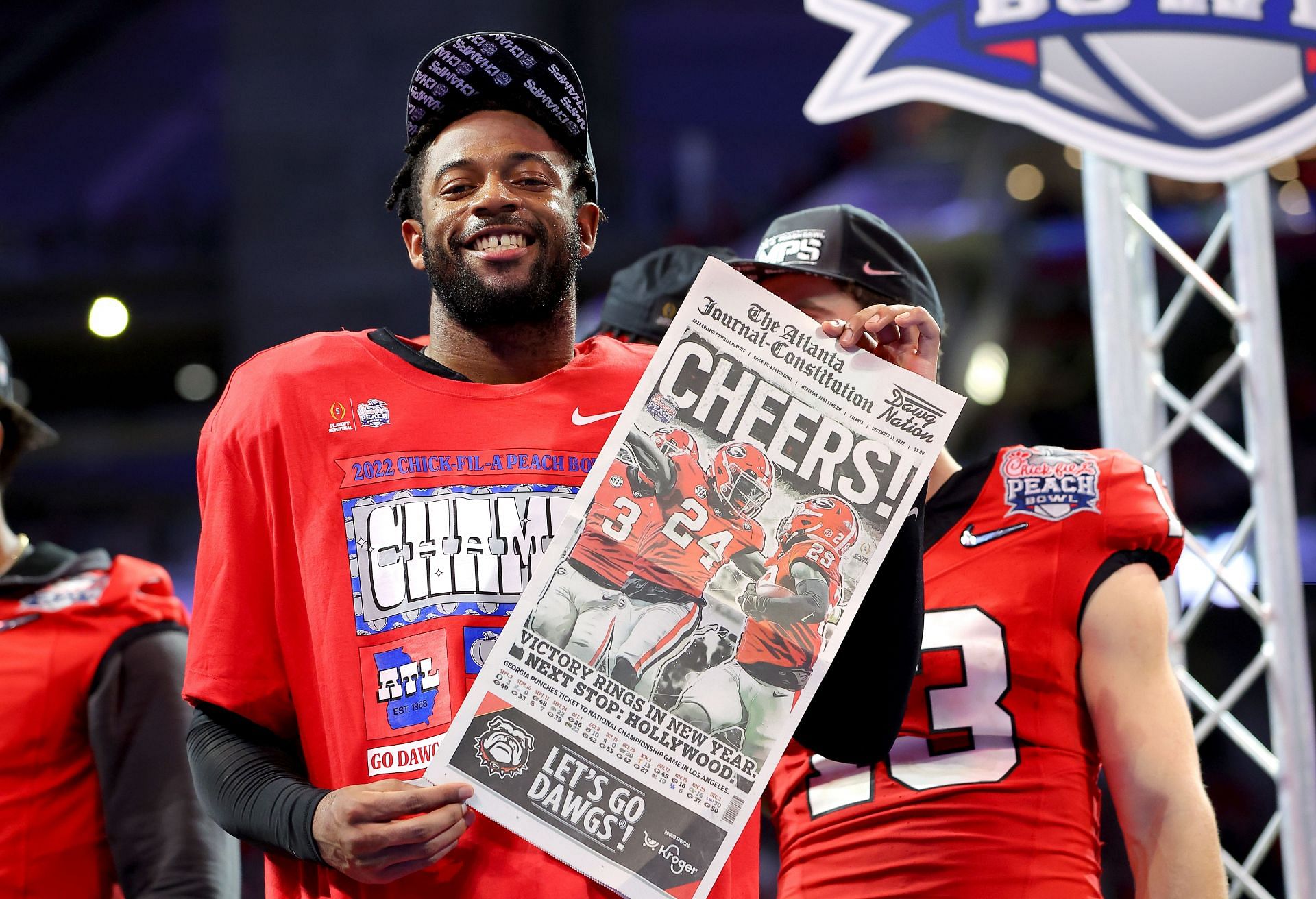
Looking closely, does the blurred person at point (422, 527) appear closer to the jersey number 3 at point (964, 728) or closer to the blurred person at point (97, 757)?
the jersey number 3 at point (964, 728)

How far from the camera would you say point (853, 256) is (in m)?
1.87

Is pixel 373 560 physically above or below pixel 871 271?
below

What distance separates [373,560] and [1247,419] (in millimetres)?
2085

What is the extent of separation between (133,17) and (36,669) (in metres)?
15.2

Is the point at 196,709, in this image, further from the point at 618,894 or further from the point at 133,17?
the point at 133,17

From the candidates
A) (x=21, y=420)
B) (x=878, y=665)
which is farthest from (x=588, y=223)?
(x=21, y=420)

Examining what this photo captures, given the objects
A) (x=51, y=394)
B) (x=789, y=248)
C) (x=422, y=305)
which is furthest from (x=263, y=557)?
(x=51, y=394)

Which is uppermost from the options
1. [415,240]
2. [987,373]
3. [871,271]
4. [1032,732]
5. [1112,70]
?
[1112,70]

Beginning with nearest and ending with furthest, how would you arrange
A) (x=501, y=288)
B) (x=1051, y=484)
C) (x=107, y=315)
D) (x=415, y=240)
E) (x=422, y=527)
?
(x=422, y=527)
(x=501, y=288)
(x=415, y=240)
(x=1051, y=484)
(x=107, y=315)

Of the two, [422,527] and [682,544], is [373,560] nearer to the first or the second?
[422,527]

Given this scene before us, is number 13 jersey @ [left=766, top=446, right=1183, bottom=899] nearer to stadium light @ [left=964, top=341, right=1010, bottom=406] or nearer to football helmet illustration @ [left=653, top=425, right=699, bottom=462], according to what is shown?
football helmet illustration @ [left=653, top=425, right=699, bottom=462]

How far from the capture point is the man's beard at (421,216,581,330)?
1.38 meters

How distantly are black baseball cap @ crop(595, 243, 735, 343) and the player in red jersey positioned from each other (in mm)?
588

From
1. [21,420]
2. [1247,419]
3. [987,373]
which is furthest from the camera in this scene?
[987,373]
